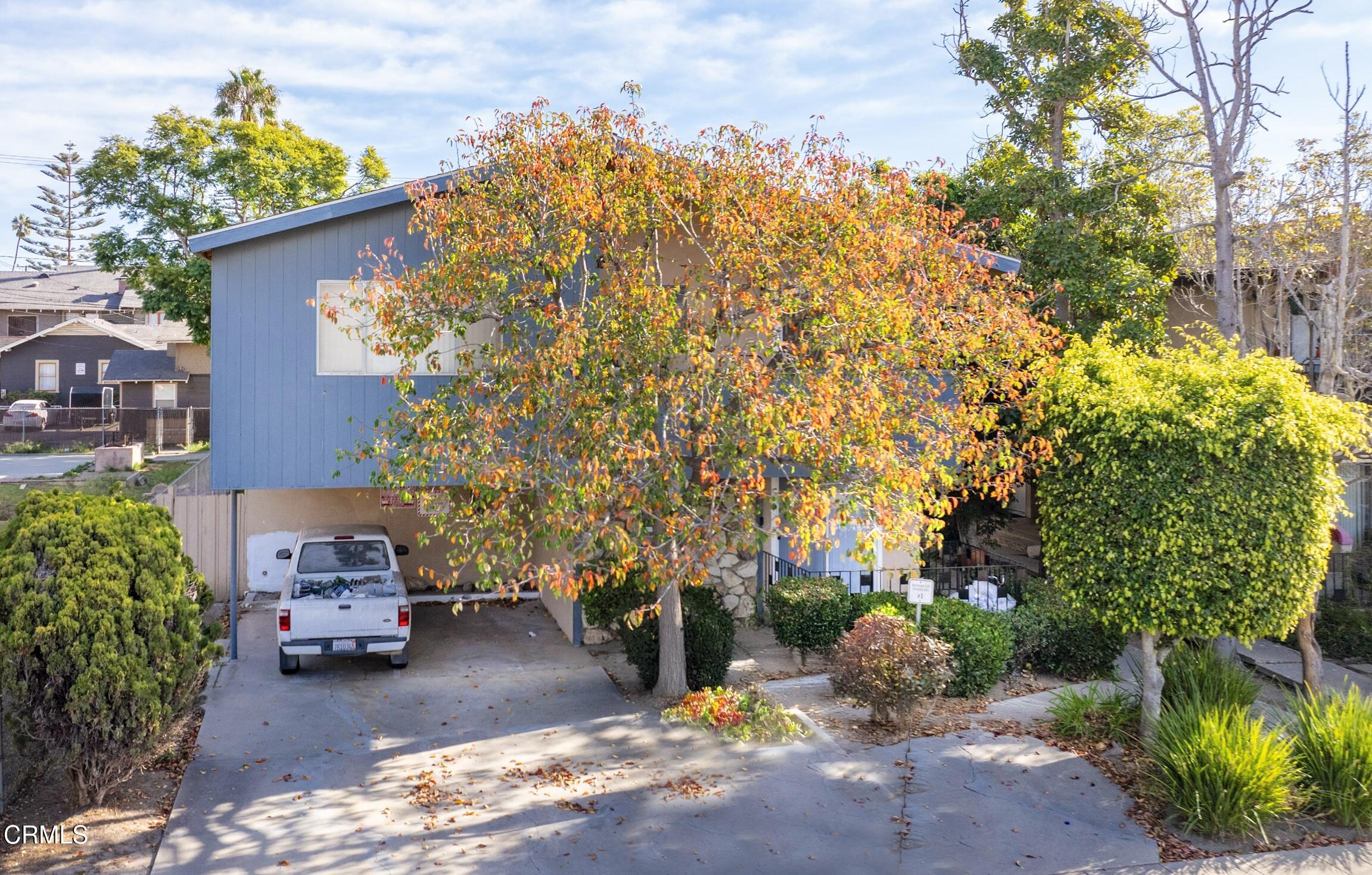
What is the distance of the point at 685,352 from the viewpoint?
9.26 m

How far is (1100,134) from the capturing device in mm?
18266

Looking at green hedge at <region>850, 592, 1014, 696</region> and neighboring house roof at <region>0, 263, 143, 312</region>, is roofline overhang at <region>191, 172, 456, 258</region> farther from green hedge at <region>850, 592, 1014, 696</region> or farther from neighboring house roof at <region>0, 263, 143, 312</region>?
neighboring house roof at <region>0, 263, 143, 312</region>

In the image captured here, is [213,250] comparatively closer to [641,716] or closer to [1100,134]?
[641,716]

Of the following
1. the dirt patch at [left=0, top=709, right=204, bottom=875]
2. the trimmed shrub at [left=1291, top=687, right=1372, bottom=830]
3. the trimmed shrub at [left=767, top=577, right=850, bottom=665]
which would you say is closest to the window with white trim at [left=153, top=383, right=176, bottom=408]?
the dirt patch at [left=0, top=709, right=204, bottom=875]

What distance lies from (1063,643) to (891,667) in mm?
3402

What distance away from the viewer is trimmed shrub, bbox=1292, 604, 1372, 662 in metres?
12.8

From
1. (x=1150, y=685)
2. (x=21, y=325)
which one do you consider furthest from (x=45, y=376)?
(x=1150, y=685)

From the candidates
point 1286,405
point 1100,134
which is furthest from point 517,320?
point 1100,134

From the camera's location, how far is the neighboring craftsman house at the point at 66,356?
1657 inches

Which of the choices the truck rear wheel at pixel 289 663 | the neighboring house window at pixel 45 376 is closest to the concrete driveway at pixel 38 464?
the neighboring house window at pixel 45 376

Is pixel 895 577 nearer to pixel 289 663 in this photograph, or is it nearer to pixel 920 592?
pixel 920 592

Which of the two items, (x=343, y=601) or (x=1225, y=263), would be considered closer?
(x=343, y=601)

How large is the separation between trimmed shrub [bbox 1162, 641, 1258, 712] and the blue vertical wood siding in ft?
30.4

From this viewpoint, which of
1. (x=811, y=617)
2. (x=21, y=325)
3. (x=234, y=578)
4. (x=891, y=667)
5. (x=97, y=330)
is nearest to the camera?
(x=891, y=667)
